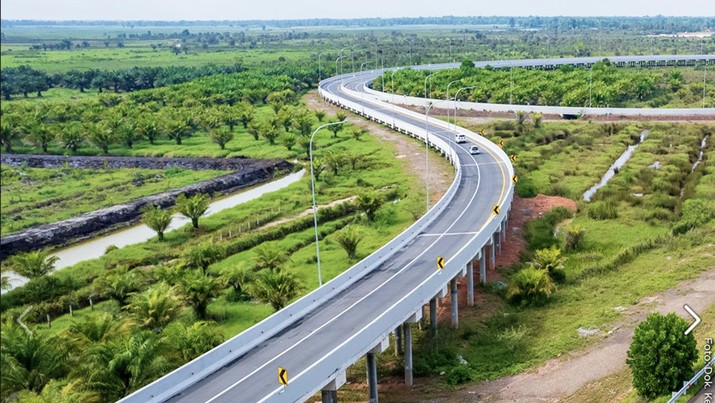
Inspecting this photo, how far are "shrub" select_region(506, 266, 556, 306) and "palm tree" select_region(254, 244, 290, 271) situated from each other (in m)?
13.8

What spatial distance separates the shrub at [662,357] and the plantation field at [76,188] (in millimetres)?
38192

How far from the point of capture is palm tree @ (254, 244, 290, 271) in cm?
4238

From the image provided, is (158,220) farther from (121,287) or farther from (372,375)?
(372,375)

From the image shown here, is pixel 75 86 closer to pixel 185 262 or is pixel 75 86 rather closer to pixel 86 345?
pixel 185 262

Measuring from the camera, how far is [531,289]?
36.8 m

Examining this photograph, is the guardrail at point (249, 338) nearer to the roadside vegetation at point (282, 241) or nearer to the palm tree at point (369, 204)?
the roadside vegetation at point (282, 241)

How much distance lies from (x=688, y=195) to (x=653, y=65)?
368 feet

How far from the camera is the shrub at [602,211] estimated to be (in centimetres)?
5133

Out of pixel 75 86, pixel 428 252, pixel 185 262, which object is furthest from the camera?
pixel 75 86

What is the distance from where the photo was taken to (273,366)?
25.3 m

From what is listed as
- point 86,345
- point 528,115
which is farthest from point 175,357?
point 528,115

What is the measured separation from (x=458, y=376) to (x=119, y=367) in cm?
1330

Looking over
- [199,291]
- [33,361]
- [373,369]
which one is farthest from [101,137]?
[373,369]

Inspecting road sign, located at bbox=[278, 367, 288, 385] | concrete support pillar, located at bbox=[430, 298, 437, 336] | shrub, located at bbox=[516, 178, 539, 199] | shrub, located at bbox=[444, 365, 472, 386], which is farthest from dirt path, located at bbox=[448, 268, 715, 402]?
shrub, located at bbox=[516, 178, 539, 199]
